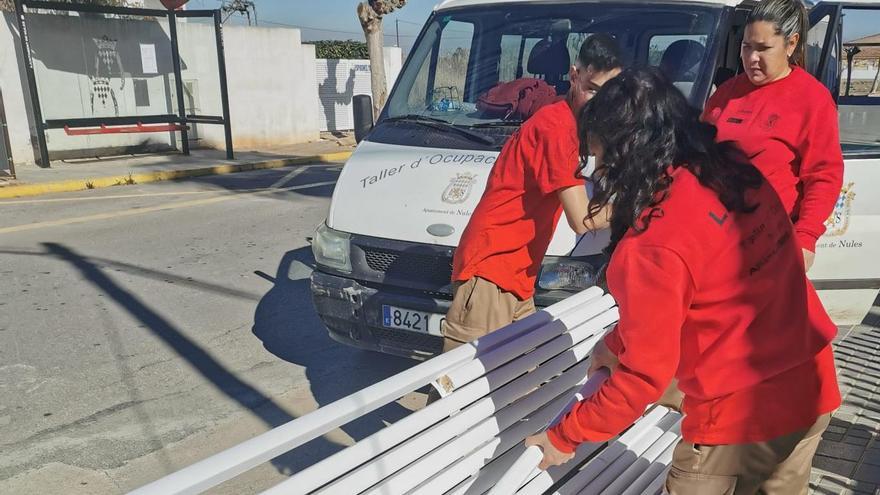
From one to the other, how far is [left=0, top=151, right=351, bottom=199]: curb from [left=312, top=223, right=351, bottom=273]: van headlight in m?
8.68

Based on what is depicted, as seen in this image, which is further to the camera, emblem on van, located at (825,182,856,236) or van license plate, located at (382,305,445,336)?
emblem on van, located at (825,182,856,236)

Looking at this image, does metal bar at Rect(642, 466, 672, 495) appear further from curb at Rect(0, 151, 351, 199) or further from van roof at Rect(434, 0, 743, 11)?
curb at Rect(0, 151, 351, 199)

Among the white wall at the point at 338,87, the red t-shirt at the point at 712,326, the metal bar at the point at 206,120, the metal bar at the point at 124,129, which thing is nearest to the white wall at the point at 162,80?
the metal bar at the point at 124,129

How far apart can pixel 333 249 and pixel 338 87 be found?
16.2 metres

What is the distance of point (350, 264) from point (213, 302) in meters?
2.47

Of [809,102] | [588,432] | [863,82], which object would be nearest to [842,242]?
[809,102]

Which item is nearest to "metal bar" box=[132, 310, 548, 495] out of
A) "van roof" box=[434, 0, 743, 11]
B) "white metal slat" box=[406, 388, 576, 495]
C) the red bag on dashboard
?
"white metal slat" box=[406, 388, 576, 495]

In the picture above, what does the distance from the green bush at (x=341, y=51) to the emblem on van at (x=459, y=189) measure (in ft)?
63.5

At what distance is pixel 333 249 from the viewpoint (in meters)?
4.00

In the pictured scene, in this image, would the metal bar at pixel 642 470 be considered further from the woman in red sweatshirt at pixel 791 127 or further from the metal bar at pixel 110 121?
the metal bar at pixel 110 121

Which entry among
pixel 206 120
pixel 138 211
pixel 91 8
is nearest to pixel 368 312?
pixel 138 211

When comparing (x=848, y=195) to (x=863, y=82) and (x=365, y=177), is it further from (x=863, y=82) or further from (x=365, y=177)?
(x=863, y=82)

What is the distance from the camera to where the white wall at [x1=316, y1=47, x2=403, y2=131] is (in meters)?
19.0

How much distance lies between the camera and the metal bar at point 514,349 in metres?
2.27
